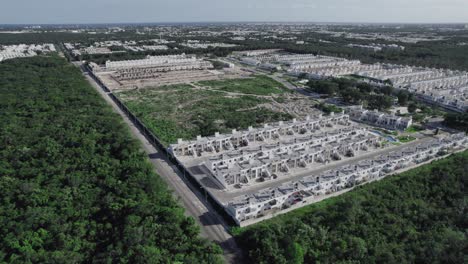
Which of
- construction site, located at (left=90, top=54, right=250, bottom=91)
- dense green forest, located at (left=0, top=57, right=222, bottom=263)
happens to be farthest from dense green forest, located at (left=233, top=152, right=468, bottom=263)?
construction site, located at (left=90, top=54, right=250, bottom=91)

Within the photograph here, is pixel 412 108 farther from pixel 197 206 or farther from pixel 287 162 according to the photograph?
pixel 197 206

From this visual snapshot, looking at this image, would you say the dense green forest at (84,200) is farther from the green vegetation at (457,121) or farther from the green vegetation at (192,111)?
the green vegetation at (457,121)

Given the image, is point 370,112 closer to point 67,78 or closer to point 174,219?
point 174,219

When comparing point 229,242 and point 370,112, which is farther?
point 370,112

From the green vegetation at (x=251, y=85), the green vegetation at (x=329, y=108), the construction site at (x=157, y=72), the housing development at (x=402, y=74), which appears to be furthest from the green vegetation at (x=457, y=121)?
the construction site at (x=157, y=72)

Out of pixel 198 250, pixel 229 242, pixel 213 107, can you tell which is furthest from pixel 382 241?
pixel 213 107

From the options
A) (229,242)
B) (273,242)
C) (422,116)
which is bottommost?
(229,242)

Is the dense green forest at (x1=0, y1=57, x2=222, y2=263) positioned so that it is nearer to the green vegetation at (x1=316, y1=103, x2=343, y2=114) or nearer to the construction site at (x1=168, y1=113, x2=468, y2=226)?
the construction site at (x1=168, y1=113, x2=468, y2=226)
